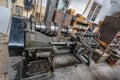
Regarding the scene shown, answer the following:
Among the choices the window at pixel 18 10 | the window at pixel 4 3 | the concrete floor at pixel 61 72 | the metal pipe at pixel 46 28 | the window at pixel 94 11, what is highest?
the window at pixel 94 11

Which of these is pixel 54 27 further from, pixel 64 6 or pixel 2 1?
pixel 64 6

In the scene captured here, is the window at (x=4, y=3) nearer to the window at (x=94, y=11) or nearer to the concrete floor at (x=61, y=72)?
the concrete floor at (x=61, y=72)

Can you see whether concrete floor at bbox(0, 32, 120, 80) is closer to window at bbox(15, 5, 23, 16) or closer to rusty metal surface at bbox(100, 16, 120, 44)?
rusty metal surface at bbox(100, 16, 120, 44)

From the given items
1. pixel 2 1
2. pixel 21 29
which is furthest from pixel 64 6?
pixel 21 29

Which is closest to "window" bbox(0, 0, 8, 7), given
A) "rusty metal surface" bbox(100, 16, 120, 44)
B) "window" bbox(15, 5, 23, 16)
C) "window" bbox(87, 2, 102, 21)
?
"window" bbox(15, 5, 23, 16)

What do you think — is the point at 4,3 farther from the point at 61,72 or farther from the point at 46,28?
the point at 61,72

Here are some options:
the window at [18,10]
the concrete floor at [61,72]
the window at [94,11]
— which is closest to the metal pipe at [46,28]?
the concrete floor at [61,72]

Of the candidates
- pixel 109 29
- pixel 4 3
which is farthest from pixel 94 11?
pixel 4 3

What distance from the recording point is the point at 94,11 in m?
4.92

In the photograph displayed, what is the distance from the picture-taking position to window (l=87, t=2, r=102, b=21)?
473cm

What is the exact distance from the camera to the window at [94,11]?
473 cm

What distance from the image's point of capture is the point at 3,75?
1525mm

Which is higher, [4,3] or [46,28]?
[4,3]

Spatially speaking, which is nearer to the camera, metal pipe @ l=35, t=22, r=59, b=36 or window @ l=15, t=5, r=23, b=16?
metal pipe @ l=35, t=22, r=59, b=36
